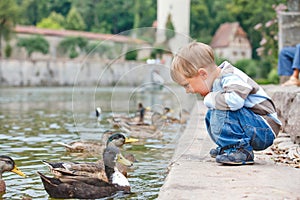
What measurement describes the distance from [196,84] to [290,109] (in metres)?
1.71

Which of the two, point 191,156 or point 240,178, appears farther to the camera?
point 191,156

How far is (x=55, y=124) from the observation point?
9.34 m

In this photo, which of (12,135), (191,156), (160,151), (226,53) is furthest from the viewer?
(226,53)

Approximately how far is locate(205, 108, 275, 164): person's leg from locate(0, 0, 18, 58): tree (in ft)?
132

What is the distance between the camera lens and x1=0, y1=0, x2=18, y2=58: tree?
141 feet

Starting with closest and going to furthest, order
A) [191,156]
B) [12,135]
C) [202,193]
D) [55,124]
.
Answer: [202,193] → [191,156] → [12,135] → [55,124]

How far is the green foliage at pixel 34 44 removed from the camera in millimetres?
50500

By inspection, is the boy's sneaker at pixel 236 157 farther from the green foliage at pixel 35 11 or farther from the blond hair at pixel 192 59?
the green foliage at pixel 35 11

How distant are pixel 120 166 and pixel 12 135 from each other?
3.12m

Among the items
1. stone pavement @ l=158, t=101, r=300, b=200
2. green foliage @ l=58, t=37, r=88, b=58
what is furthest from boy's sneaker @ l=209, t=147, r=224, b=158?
green foliage @ l=58, t=37, r=88, b=58

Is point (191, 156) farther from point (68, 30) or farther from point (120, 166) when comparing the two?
point (68, 30)

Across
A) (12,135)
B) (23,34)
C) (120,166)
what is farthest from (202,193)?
(23,34)

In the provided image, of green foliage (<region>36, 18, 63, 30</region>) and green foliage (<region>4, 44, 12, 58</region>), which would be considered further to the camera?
green foliage (<region>36, 18, 63, 30</region>)

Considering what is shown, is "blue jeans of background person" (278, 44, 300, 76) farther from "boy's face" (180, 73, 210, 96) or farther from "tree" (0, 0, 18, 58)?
"tree" (0, 0, 18, 58)
